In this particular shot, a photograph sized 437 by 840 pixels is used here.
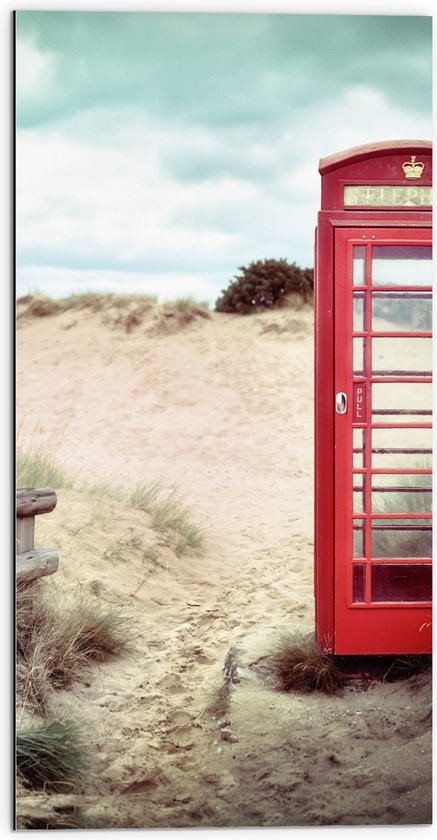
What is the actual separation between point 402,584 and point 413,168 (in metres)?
1.77

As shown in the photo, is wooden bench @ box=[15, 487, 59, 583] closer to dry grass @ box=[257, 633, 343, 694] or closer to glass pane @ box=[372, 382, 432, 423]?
dry grass @ box=[257, 633, 343, 694]

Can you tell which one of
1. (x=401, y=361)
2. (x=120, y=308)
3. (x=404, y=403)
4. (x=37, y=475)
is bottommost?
(x=37, y=475)

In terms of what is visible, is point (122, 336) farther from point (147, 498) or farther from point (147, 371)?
point (147, 498)

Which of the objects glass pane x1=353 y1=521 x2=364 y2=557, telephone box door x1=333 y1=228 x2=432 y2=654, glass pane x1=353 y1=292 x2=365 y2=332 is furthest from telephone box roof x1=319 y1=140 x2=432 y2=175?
glass pane x1=353 y1=521 x2=364 y2=557

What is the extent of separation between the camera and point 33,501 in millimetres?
3744

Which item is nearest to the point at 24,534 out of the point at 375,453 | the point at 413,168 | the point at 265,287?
the point at 375,453

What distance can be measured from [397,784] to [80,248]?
24.7ft

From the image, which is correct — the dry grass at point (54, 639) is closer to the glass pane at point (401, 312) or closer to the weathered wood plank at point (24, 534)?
the weathered wood plank at point (24, 534)

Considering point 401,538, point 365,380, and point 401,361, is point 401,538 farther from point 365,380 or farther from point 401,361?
point 401,361

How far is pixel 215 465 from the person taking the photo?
8766 millimetres

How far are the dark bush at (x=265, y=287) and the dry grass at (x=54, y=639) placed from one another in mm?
7545

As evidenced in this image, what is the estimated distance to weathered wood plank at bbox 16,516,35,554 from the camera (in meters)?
3.68

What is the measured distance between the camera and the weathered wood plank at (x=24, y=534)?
3676mm

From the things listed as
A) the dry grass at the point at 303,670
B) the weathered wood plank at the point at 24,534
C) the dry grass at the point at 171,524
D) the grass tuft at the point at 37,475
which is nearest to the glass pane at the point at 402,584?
the dry grass at the point at 303,670
